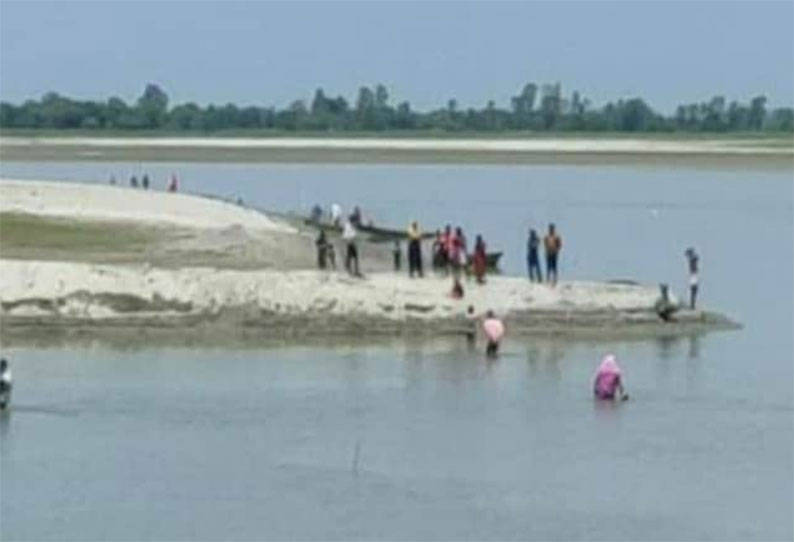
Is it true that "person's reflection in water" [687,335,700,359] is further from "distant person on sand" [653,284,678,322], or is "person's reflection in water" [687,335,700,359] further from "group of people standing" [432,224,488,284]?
"group of people standing" [432,224,488,284]

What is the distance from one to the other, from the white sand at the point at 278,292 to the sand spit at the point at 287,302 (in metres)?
0.02

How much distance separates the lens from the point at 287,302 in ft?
143

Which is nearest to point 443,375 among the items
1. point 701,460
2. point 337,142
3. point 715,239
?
point 701,460

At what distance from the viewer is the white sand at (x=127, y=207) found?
197 feet

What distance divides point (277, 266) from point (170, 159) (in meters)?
99.7

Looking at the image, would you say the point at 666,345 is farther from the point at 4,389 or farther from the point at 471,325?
the point at 4,389

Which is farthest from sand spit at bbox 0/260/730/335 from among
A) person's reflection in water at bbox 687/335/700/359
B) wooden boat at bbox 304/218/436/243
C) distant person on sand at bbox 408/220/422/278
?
wooden boat at bbox 304/218/436/243

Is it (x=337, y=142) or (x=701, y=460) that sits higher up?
(x=701, y=460)

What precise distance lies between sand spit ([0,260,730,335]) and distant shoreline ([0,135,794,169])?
9749 centimetres

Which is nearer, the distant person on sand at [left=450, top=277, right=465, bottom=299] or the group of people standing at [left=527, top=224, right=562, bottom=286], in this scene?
the distant person on sand at [left=450, top=277, right=465, bottom=299]

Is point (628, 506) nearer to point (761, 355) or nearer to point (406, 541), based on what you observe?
point (406, 541)

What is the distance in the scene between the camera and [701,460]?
98.3ft

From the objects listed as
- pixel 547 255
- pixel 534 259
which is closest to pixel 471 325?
pixel 534 259

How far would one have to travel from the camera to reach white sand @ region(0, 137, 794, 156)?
171625 mm
